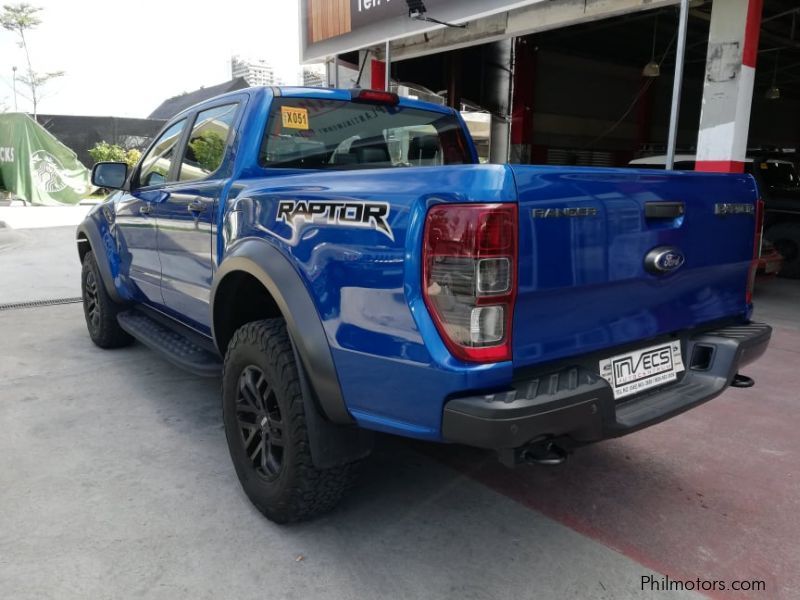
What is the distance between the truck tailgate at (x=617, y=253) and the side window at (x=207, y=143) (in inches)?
71.5

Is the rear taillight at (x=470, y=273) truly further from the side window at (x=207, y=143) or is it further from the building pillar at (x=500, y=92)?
the building pillar at (x=500, y=92)

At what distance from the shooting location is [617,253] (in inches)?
81.1

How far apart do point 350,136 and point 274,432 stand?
1558mm

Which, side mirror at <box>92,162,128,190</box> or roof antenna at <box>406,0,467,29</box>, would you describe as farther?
roof antenna at <box>406,0,467,29</box>

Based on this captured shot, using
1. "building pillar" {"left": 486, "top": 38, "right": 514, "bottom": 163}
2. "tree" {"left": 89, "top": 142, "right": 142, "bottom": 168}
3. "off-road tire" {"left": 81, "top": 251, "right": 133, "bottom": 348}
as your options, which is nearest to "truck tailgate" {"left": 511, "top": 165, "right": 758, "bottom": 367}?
"off-road tire" {"left": 81, "top": 251, "right": 133, "bottom": 348}

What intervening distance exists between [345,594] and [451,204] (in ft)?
4.40

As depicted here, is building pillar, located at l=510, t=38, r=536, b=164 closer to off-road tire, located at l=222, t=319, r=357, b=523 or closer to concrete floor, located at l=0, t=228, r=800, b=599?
concrete floor, located at l=0, t=228, r=800, b=599

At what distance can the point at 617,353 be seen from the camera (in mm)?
2203

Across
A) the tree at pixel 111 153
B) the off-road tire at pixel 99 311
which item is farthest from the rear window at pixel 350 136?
the tree at pixel 111 153

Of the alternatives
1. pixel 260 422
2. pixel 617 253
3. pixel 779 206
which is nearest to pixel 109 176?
pixel 260 422

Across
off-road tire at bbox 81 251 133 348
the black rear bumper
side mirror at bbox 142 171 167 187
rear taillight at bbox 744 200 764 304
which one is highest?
side mirror at bbox 142 171 167 187

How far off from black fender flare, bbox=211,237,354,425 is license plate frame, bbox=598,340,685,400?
2.98ft

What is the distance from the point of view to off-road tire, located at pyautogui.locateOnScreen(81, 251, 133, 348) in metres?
4.68

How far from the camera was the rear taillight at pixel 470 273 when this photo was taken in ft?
5.73
